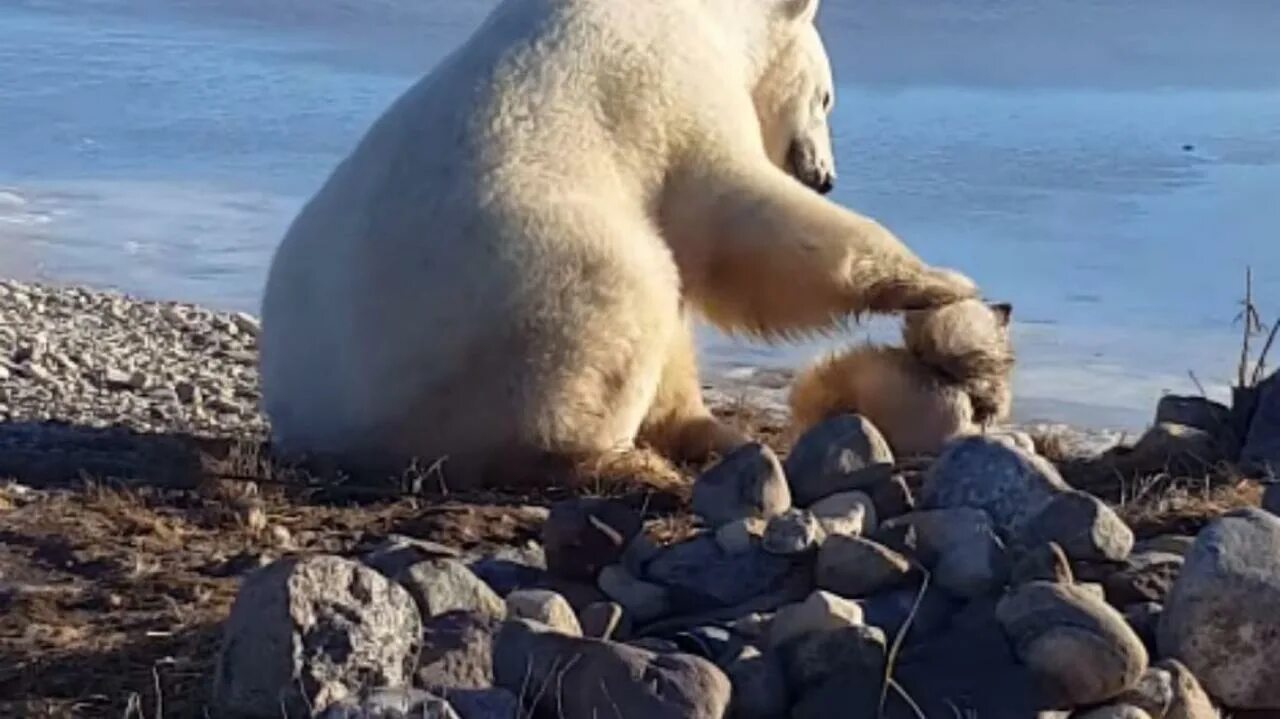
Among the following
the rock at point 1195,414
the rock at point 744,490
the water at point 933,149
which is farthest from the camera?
the water at point 933,149

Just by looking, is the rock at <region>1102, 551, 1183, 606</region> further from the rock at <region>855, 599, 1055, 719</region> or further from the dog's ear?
the dog's ear

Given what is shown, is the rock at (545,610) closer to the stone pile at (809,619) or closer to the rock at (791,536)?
the stone pile at (809,619)

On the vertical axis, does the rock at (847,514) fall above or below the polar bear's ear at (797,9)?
below

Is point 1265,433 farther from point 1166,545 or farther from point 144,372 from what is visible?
point 144,372

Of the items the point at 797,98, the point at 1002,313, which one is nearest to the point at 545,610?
the point at 1002,313

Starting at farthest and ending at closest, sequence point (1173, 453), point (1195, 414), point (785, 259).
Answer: point (785, 259) < point (1195, 414) < point (1173, 453)

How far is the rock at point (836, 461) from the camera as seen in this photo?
4.80 meters

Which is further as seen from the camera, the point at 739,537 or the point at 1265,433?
the point at 1265,433

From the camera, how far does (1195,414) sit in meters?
6.15

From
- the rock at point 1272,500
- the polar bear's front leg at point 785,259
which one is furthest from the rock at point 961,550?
the polar bear's front leg at point 785,259

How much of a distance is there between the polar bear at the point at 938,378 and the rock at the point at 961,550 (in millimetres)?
2101

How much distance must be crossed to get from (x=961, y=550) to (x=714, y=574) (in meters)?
0.44

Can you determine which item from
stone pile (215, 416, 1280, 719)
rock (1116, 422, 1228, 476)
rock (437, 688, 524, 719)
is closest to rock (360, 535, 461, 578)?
stone pile (215, 416, 1280, 719)

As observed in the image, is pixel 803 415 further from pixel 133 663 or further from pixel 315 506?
pixel 133 663
